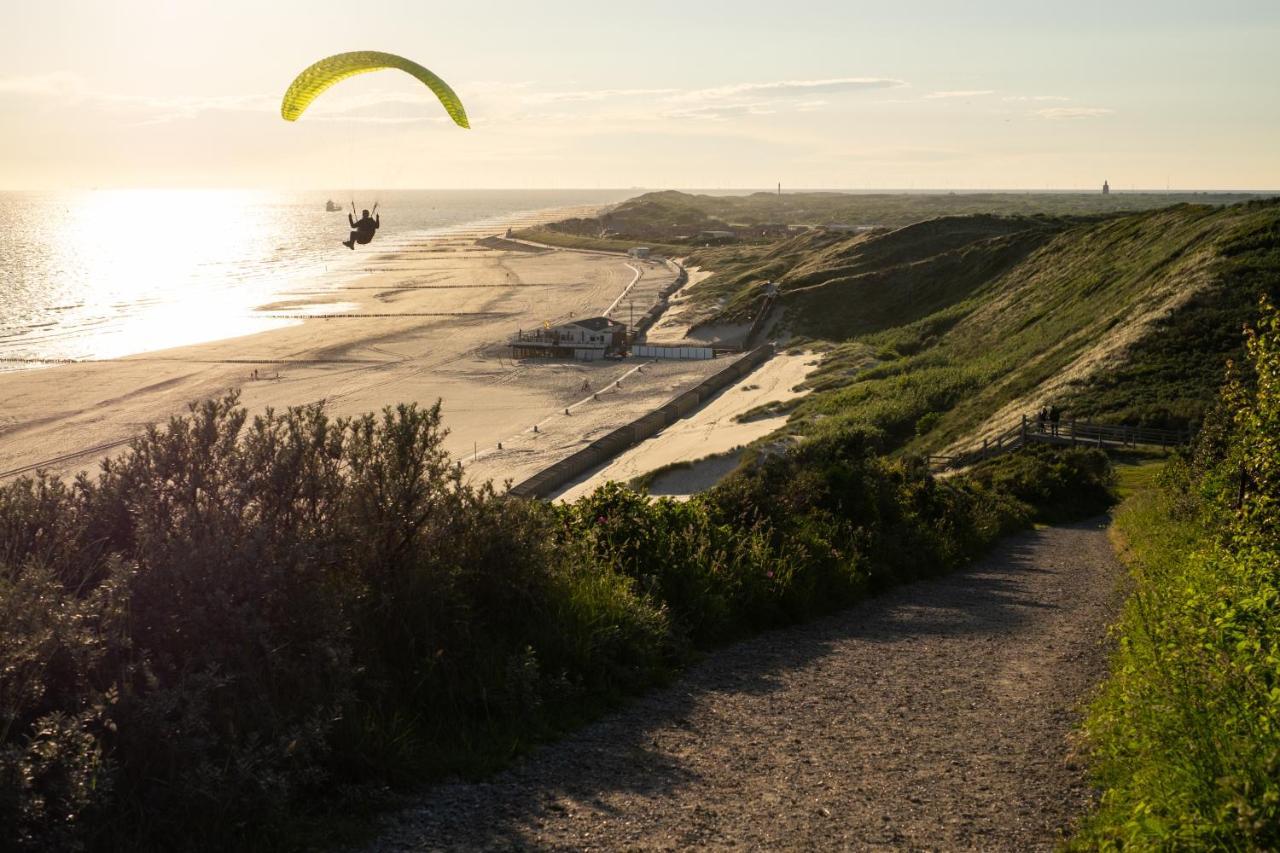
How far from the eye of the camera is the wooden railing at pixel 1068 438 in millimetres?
32094

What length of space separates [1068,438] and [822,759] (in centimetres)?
2729

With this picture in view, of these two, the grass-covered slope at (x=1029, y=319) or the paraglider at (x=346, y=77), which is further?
the grass-covered slope at (x=1029, y=319)

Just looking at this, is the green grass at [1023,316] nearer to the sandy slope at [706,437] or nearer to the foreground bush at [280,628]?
the sandy slope at [706,437]

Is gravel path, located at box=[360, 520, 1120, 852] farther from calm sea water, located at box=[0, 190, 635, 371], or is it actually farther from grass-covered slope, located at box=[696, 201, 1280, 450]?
calm sea water, located at box=[0, 190, 635, 371]

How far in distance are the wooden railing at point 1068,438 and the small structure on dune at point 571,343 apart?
120ft

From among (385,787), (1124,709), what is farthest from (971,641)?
(385,787)

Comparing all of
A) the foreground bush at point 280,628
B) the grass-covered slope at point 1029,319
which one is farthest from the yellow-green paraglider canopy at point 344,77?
the grass-covered slope at point 1029,319

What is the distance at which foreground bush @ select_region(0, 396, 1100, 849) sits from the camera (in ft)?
20.3

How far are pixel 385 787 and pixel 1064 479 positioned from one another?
23067 mm

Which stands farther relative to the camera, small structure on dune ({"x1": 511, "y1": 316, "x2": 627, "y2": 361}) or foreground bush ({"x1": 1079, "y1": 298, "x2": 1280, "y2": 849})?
small structure on dune ({"x1": 511, "y1": 316, "x2": 627, "y2": 361})

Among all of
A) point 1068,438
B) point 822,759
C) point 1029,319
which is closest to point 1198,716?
point 822,759

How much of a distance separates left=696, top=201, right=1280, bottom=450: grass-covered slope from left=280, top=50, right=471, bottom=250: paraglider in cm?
2228

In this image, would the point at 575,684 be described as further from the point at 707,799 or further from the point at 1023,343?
the point at 1023,343

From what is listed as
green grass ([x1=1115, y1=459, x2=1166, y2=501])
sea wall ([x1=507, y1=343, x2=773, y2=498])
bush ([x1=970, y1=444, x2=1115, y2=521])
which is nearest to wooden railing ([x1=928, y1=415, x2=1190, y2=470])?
green grass ([x1=1115, y1=459, x2=1166, y2=501])
